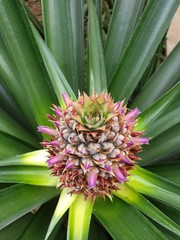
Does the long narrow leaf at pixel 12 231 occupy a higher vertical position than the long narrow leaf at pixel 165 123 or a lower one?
lower

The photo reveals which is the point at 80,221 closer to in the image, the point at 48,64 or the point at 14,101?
the point at 48,64

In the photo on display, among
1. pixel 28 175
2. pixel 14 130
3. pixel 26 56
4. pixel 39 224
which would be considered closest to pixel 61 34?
pixel 26 56

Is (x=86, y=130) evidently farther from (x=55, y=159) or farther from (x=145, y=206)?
(x=145, y=206)

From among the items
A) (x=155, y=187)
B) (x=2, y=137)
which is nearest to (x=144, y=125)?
(x=155, y=187)

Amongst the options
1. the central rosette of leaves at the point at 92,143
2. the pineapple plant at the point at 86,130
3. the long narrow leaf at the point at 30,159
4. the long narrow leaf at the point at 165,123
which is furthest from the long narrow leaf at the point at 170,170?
the long narrow leaf at the point at 30,159

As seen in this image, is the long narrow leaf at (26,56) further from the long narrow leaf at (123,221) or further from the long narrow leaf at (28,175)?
the long narrow leaf at (123,221)

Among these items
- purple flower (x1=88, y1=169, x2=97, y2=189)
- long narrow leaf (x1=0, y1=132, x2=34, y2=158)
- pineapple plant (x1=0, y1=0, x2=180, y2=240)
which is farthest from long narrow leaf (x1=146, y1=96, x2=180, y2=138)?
long narrow leaf (x1=0, y1=132, x2=34, y2=158)
